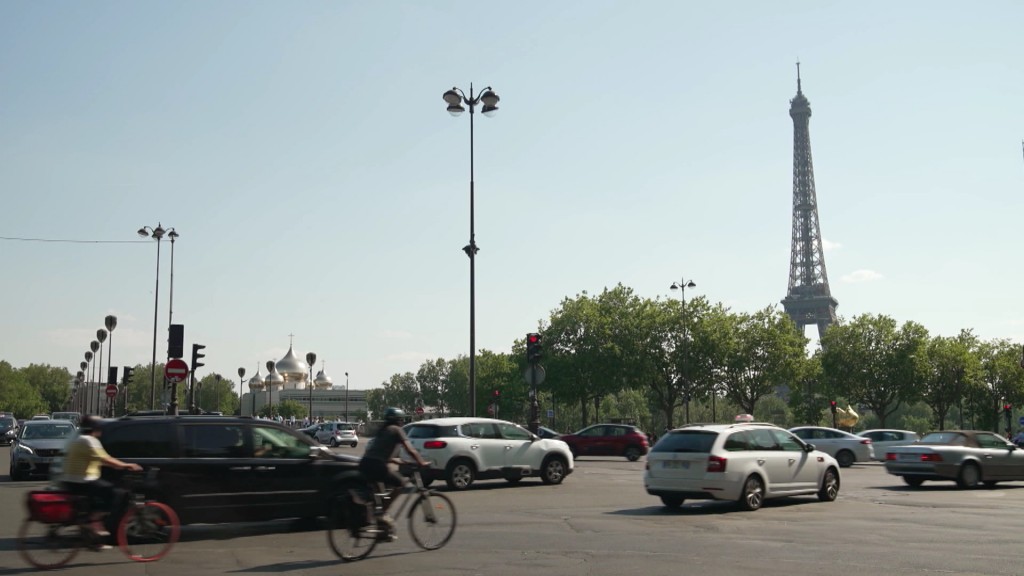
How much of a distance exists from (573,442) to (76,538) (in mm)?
31065

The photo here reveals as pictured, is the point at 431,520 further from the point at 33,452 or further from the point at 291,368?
the point at 291,368

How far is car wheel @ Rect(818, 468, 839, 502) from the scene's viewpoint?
18703 millimetres

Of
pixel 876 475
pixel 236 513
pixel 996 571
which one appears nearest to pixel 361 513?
pixel 236 513

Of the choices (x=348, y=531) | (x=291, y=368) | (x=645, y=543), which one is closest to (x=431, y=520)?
(x=348, y=531)

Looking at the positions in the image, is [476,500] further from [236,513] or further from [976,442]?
[976,442]

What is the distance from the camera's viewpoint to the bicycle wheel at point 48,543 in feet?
33.8

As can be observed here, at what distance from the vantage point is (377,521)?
11.1 meters

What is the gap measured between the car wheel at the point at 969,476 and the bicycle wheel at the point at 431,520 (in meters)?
15.5

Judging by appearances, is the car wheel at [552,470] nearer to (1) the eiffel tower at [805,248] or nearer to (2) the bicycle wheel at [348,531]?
(2) the bicycle wheel at [348,531]

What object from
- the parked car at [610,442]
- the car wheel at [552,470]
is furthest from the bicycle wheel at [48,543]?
the parked car at [610,442]

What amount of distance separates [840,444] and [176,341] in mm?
23579

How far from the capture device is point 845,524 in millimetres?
14719

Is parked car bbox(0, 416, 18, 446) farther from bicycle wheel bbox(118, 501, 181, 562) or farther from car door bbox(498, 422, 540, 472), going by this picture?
bicycle wheel bbox(118, 501, 181, 562)

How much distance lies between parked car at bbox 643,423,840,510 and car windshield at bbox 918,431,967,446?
657 cm
